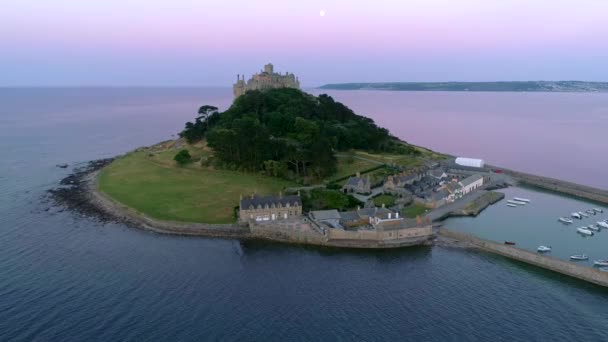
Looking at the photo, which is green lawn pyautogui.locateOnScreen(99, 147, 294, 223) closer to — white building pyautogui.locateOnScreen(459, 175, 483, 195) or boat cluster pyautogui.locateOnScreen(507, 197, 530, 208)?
white building pyautogui.locateOnScreen(459, 175, 483, 195)

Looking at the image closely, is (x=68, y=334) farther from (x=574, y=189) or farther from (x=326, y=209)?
(x=574, y=189)

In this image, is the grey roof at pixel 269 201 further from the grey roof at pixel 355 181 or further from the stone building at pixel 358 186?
the grey roof at pixel 355 181

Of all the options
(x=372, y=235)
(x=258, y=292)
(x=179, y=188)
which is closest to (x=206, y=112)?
(x=179, y=188)

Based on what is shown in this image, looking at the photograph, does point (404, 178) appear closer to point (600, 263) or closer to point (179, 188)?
point (600, 263)

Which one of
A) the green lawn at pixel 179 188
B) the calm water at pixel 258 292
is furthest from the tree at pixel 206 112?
the calm water at pixel 258 292

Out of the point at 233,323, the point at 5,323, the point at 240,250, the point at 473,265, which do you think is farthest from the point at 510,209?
the point at 5,323

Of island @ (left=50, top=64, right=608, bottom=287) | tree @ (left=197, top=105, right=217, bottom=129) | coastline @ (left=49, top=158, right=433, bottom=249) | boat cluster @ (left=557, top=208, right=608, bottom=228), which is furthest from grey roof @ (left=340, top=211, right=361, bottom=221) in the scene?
tree @ (left=197, top=105, right=217, bottom=129)
